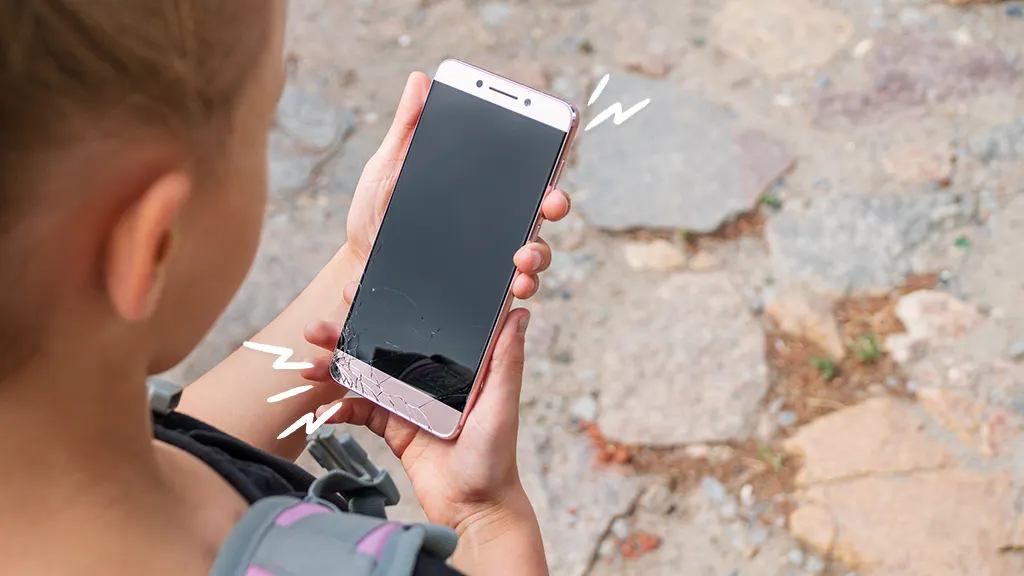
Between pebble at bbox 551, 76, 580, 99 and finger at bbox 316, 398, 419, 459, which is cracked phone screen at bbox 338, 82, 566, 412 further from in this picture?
pebble at bbox 551, 76, 580, 99

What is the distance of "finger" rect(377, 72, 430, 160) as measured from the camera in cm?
107

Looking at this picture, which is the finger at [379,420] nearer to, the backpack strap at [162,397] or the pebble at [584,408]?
the backpack strap at [162,397]

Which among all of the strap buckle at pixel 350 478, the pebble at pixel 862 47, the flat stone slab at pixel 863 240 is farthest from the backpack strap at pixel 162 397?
the pebble at pixel 862 47

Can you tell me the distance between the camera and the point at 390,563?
0.57 metres

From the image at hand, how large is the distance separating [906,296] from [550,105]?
2.85ft

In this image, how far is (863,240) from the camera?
1.66 m

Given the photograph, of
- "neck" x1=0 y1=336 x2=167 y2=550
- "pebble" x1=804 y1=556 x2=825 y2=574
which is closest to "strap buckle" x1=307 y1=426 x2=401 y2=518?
"neck" x1=0 y1=336 x2=167 y2=550

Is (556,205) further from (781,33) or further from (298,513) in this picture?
(781,33)

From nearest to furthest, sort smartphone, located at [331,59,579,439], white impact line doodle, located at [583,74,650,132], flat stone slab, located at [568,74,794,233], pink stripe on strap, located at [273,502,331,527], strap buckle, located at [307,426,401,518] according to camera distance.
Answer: pink stripe on strap, located at [273,502,331,527] < strap buckle, located at [307,426,401,518] < smartphone, located at [331,59,579,439] < flat stone slab, located at [568,74,794,233] < white impact line doodle, located at [583,74,650,132]

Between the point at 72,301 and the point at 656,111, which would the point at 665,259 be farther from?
the point at 72,301

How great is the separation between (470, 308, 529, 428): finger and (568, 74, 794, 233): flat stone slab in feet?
2.47

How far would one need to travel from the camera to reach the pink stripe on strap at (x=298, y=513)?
606 mm

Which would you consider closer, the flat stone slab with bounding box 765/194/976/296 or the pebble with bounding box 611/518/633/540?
the pebble with bounding box 611/518/633/540

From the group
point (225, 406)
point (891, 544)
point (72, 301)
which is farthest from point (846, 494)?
point (72, 301)
